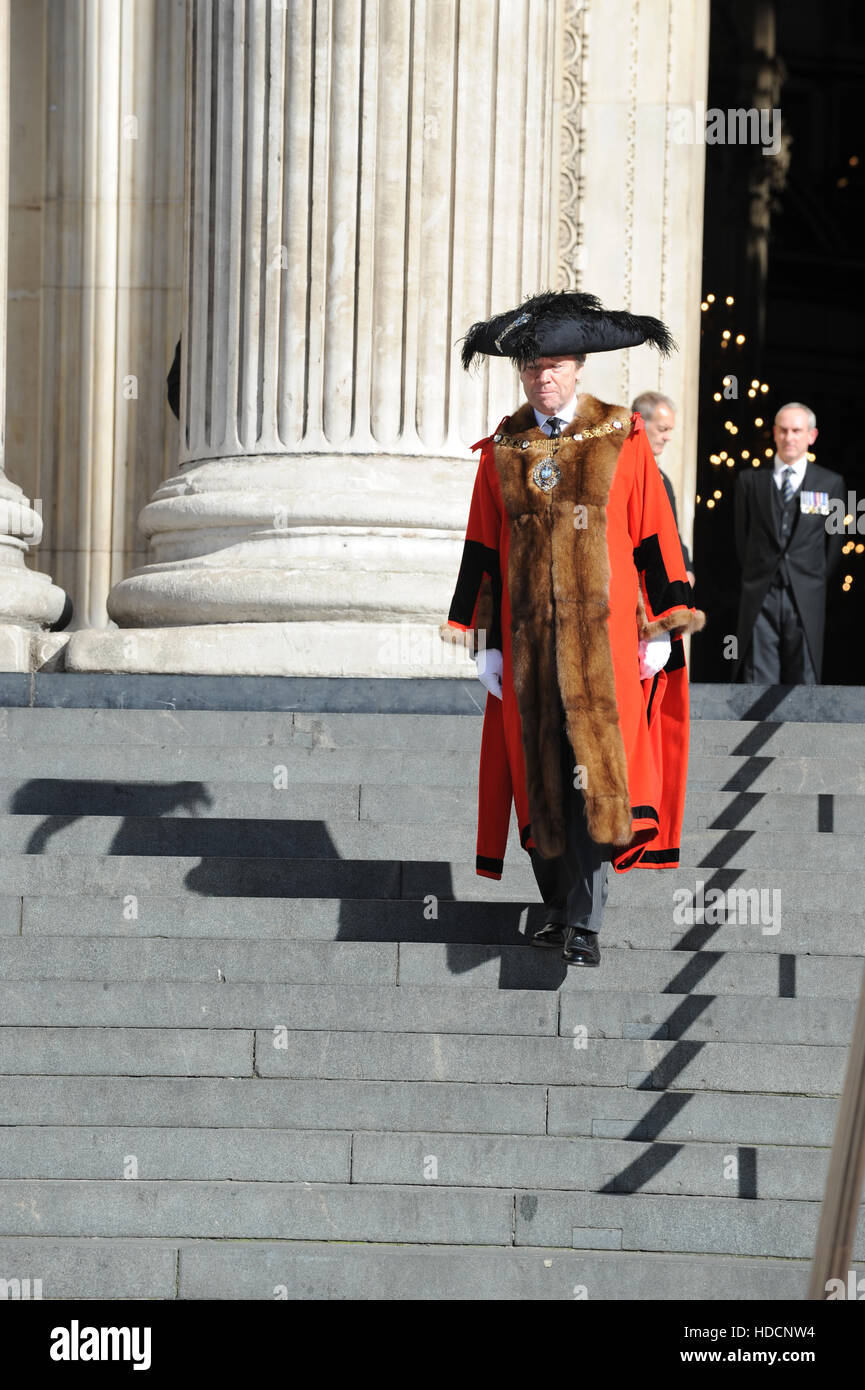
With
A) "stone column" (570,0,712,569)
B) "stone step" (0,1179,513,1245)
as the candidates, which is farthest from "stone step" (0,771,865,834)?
"stone column" (570,0,712,569)

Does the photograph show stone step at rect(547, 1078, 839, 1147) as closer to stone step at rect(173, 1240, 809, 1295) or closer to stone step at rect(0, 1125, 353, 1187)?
stone step at rect(0, 1125, 353, 1187)

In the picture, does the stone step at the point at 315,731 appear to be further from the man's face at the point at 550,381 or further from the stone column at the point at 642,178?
the stone column at the point at 642,178

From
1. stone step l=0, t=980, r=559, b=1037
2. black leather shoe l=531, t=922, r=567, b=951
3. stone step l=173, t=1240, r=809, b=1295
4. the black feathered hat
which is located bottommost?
stone step l=173, t=1240, r=809, b=1295

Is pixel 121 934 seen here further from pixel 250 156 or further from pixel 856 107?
pixel 856 107

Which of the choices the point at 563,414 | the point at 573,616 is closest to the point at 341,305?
the point at 563,414

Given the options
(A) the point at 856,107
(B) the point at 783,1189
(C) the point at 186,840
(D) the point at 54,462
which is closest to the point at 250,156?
(D) the point at 54,462

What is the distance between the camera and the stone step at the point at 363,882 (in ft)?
21.1

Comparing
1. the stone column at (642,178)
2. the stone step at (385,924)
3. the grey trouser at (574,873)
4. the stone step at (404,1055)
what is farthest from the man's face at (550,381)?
the stone column at (642,178)

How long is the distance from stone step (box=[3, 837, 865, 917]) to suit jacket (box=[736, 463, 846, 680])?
10.3 ft

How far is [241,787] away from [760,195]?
15.3m

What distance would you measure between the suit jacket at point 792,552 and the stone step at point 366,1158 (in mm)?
4576

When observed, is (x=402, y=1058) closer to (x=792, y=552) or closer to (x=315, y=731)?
(x=315, y=731)

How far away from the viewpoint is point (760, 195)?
2109cm

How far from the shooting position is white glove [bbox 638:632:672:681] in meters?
6.49
